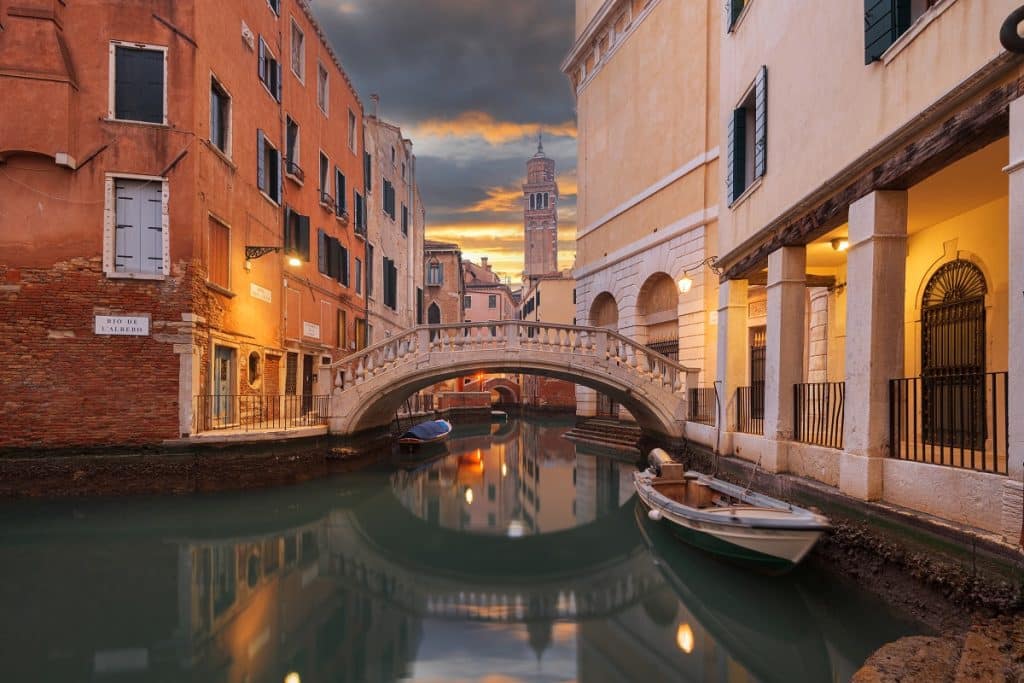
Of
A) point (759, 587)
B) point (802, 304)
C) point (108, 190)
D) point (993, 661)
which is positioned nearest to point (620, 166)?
point (802, 304)

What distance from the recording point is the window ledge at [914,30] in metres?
4.45

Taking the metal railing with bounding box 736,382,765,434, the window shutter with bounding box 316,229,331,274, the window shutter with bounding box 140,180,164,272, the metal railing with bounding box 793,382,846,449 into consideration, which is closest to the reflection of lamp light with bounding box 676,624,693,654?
the metal railing with bounding box 793,382,846,449

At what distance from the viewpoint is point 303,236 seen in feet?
44.0

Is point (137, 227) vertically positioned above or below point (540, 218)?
below

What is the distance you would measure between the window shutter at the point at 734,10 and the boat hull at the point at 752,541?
7229 mm

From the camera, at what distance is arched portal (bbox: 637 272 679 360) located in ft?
46.5

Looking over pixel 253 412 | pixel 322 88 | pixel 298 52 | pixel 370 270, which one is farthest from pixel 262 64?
pixel 370 270

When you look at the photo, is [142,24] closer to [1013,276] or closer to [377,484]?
[377,484]

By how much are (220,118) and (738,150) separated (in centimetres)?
864

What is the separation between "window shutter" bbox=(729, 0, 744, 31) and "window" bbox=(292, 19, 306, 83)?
9659 mm

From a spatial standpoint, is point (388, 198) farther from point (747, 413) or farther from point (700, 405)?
point (747, 413)

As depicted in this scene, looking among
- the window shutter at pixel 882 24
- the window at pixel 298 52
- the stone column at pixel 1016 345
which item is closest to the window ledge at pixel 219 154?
the window at pixel 298 52

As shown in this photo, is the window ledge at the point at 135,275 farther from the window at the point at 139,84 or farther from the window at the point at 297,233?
the window at the point at 297,233

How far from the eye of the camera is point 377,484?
1203 cm
